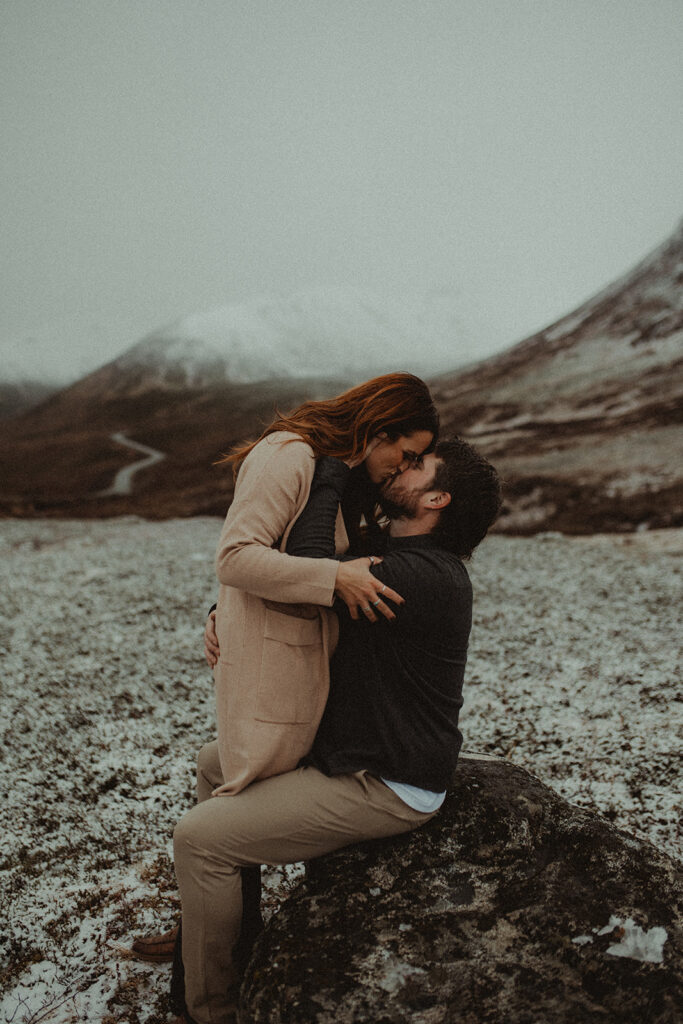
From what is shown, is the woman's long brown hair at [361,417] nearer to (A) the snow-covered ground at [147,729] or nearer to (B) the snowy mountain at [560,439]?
(A) the snow-covered ground at [147,729]

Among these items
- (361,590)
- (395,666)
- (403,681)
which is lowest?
(403,681)

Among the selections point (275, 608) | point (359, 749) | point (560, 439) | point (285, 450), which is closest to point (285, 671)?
point (275, 608)

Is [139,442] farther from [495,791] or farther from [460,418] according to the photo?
[495,791]

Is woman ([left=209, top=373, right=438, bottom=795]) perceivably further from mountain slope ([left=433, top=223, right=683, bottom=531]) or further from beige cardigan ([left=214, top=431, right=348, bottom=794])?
mountain slope ([left=433, top=223, right=683, bottom=531])

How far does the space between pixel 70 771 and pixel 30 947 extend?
12.3 feet

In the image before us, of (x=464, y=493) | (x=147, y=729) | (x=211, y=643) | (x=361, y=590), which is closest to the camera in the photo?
(x=361, y=590)

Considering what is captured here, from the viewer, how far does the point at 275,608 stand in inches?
172

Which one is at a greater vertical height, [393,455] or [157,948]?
[393,455]

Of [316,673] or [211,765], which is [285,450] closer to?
[316,673]

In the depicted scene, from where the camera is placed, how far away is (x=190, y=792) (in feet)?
30.3

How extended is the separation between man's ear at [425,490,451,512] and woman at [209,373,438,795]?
66cm

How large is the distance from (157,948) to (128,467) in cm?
11870

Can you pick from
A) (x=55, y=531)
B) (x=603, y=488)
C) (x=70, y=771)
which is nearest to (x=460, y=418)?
(x=603, y=488)

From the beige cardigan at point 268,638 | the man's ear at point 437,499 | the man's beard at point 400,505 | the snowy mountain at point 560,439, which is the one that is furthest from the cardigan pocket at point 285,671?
the snowy mountain at point 560,439
